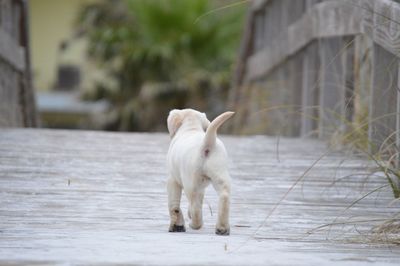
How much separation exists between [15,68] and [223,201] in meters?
6.86

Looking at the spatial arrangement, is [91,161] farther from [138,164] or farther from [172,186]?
[172,186]

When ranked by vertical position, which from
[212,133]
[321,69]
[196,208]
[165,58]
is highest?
[212,133]

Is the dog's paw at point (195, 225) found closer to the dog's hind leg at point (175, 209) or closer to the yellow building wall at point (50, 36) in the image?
the dog's hind leg at point (175, 209)

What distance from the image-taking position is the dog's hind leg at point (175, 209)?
4.66m

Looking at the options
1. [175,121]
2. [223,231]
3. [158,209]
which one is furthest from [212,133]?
[158,209]

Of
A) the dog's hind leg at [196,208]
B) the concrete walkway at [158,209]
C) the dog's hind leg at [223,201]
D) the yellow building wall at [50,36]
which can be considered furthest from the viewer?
the yellow building wall at [50,36]

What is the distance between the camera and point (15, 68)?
1084 cm

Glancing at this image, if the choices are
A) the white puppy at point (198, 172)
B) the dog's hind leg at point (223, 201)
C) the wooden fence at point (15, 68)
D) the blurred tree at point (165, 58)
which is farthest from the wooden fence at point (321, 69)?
the blurred tree at point (165, 58)

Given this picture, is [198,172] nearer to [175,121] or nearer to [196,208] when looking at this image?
[196,208]

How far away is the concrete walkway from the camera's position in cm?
401

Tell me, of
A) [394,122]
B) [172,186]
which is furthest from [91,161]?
[172,186]

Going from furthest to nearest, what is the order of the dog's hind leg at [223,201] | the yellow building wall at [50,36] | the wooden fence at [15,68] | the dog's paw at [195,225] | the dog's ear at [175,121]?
1. the yellow building wall at [50,36]
2. the wooden fence at [15,68]
3. the dog's ear at [175,121]
4. the dog's paw at [195,225]
5. the dog's hind leg at [223,201]

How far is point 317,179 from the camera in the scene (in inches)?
264

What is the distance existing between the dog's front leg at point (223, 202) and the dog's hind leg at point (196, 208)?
0.11 meters
